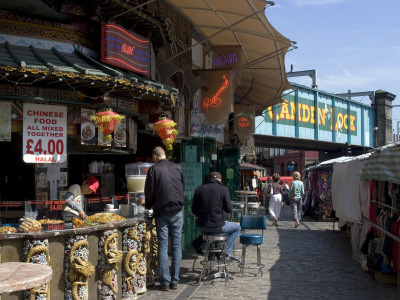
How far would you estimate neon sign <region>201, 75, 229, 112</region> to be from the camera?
1317 cm

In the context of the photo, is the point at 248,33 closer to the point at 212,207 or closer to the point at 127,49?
the point at 127,49

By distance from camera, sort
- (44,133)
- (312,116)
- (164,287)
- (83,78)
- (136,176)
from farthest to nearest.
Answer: (312,116)
(136,176)
(44,133)
(164,287)
(83,78)

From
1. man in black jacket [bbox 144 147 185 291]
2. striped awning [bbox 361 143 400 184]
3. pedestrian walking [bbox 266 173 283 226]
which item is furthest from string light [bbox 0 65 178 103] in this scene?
pedestrian walking [bbox 266 173 283 226]

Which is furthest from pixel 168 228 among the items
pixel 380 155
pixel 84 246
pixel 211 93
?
pixel 211 93

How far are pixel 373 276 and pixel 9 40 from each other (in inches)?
274

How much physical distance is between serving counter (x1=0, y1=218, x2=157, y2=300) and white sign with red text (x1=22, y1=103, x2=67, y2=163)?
5.85ft

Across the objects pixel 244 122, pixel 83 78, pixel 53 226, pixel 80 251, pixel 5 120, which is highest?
pixel 244 122

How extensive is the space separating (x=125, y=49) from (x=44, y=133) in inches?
83.8

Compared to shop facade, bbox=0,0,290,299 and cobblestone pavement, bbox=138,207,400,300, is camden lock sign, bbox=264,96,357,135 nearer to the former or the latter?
cobblestone pavement, bbox=138,207,400,300

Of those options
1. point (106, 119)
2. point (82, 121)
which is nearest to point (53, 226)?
point (106, 119)

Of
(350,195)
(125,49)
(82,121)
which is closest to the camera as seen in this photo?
(82,121)

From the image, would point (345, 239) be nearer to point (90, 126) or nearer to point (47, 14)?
point (90, 126)

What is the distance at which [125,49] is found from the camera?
8.89 meters

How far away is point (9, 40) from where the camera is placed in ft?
25.0
